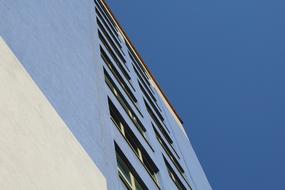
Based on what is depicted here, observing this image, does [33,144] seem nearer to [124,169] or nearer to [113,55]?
[124,169]

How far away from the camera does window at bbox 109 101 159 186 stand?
50.7ft

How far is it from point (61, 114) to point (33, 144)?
180cm

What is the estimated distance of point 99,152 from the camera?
10.6 metres

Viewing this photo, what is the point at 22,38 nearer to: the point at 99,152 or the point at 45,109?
the point at 45,109

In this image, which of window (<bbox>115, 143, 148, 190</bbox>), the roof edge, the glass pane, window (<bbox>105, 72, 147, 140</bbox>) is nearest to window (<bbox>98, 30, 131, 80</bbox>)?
window (<bbox>105, 72, 147, 140</bbox>)

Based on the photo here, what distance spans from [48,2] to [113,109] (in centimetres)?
373

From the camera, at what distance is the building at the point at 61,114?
26.2 feet

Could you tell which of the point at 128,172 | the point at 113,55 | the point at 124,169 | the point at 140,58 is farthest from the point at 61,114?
the point at 140,58

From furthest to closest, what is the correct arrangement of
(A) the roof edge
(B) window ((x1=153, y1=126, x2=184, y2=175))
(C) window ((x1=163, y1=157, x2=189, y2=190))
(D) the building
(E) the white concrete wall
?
(A) the roof edge, (B) window ((x1=153, y1=126, x2=184, y2=175)), (C) window ((x1=163, y1=157, x2=189, y2=190)), (D) the building, (E) the white concrete wall

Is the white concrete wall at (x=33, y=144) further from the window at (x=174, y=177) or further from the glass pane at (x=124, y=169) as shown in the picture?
the window at (x=174, y=177)

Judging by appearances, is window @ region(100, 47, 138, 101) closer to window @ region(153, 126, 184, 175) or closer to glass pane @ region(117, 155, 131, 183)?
window @ region(153, 126, 184, 175)

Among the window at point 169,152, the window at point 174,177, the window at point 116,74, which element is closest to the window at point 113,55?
the window at point 116,74

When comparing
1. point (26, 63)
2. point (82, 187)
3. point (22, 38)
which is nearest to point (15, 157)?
point (82, 187)

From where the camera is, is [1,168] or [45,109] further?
[45,109]
